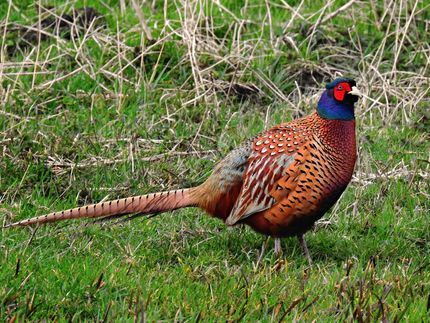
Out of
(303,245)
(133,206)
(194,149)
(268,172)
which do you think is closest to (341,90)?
(268,172)

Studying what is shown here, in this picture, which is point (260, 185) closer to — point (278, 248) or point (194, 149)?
point (278, 248)

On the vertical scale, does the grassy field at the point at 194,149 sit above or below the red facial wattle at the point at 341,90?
below

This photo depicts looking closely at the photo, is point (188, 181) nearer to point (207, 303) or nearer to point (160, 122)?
point (160, 122)

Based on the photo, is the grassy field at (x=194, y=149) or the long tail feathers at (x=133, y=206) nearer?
the grassy field at (x=194, y=149)

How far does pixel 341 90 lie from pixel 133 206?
1.10 meters

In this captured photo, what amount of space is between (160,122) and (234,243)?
1.45 meters

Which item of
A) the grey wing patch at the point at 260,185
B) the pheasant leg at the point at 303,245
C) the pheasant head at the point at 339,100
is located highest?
the pheasant head at the point at 339,100

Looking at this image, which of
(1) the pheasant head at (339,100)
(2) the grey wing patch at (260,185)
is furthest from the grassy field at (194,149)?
(1) the pheasant head at (339,100)

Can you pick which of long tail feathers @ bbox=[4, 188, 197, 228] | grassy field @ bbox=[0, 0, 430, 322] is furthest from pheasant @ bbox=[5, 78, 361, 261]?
grassy field @ bbox=[0, 0, 430, 322]

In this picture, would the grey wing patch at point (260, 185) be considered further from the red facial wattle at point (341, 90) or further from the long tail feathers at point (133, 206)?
the red facial wattle at point (341, 90)

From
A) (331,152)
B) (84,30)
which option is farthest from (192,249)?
(84,30)

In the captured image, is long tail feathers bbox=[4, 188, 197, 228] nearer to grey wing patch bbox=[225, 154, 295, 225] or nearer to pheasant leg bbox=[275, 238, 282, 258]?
grey wing patch bbox=[225, 154, 295, 225]

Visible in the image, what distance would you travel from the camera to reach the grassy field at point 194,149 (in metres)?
3.87

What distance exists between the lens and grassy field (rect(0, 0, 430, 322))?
387 cm
